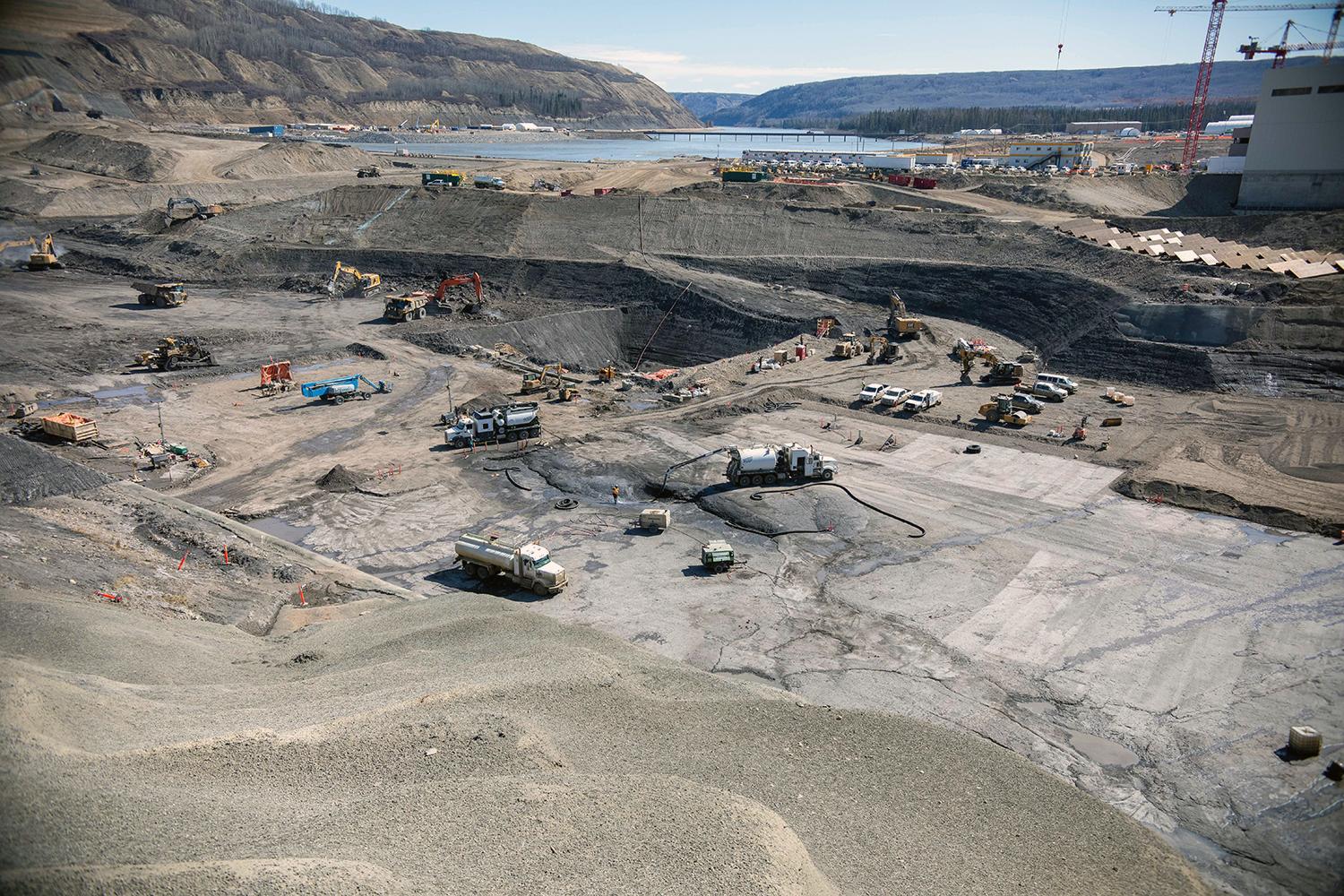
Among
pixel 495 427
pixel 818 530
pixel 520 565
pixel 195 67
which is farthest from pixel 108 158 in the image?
pixel 818 530

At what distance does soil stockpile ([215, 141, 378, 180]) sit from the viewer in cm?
9138

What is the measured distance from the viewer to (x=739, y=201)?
7169 cm

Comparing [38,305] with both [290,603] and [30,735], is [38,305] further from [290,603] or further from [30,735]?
A: [30,735]

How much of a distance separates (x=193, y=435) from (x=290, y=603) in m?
17.5

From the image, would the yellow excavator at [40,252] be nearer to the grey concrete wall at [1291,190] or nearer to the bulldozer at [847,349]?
the bulldozer at [847,349]

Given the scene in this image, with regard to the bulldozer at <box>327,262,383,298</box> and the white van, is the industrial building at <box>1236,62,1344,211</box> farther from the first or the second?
the bulldozer at <box>327,262,383,298</box>

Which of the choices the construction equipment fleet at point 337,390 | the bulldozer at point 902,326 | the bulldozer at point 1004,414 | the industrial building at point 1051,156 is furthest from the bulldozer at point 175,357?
the industrial building at point 1051,156

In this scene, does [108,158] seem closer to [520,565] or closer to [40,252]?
[40,252]

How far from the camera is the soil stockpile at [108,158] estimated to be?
3403 inches

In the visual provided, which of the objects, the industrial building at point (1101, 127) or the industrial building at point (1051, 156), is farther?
the industrial building at point (1101, 127)

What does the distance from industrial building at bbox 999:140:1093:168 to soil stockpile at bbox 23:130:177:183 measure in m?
102

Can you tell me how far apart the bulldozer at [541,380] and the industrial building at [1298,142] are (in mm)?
60637

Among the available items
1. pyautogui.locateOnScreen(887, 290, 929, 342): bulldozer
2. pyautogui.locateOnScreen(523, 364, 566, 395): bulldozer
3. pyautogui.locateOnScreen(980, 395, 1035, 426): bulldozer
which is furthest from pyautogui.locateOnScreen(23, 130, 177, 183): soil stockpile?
pyautogui.locateOnScreen(980, 395, 1035, 426): bulldozer

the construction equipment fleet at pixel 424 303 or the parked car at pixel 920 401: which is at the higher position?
the construction equipment fleet at pixel 424 303
